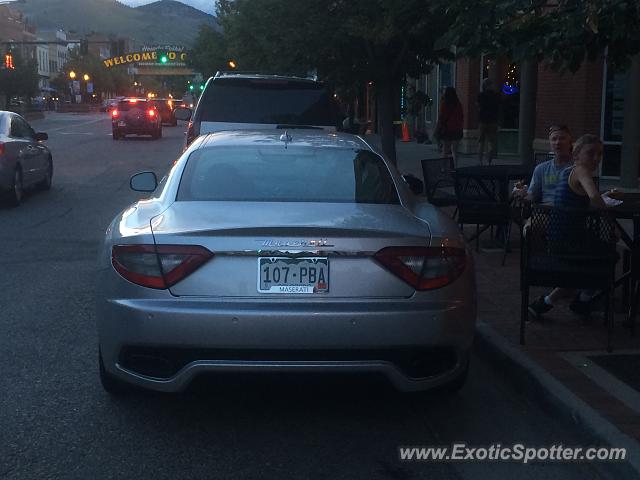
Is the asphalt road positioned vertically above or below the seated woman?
below

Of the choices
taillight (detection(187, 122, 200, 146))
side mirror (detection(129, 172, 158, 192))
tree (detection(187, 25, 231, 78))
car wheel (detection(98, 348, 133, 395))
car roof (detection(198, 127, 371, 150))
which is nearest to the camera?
car wheel (detection(98, 348, 133, 395))

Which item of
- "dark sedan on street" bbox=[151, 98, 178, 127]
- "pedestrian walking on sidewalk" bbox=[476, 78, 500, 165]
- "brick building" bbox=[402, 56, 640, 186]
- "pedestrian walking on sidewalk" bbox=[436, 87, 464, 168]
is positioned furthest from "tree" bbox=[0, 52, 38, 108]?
"pedestrian walking on sidewalk" bbox=[436, 87, 464, 168]

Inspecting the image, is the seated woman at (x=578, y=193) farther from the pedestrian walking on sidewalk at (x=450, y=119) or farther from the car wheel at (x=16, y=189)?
the pedestrian walking on sidewalk at (x=450, y=119)

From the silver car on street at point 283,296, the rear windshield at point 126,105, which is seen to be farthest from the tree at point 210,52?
the silver car on street at point 283,296

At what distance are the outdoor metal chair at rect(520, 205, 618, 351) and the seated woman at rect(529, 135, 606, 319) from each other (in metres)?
0.04

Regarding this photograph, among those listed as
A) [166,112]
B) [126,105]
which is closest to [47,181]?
[126,105]

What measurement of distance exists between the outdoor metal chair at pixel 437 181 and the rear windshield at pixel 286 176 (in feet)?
17.0

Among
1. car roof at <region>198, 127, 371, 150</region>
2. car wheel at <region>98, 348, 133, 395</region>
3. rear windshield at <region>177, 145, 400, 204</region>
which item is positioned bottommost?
car wheel at <region>98, 348, 133, 395</region>

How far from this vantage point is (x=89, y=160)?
25625 mm

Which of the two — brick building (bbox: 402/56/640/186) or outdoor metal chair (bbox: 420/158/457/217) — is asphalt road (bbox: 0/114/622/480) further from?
brick building (bbox: 402/56/640/186)

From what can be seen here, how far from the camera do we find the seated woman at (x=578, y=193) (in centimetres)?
680

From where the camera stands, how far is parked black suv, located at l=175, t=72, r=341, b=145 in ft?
41.3

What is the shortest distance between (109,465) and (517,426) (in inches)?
86.6

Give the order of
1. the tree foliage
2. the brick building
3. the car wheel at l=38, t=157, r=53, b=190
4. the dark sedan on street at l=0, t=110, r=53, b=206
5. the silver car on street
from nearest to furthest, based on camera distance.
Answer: the silver car on street < the tree foliage < the dark sedan on street at l=0, t=110, r=53, b=206 < the brick building < the car wheel at l=38, t=157, r=53, b=190
